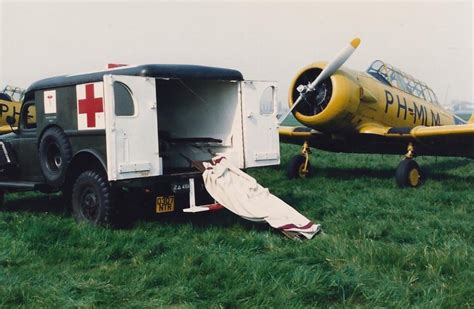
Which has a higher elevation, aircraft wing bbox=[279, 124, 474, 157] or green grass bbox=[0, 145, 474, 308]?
aircraft wing bbox=[279, 124, 474, 157]

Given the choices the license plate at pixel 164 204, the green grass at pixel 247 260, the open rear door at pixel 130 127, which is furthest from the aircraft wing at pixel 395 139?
the open rear door at pixel 130 127

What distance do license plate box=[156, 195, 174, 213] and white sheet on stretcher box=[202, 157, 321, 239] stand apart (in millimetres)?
459

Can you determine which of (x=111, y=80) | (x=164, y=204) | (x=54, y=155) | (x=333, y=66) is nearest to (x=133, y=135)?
(x=111, y=80)

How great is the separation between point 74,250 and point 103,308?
1.58 metres

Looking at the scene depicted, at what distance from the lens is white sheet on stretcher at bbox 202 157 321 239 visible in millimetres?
5430

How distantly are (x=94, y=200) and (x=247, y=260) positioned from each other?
2401 mm

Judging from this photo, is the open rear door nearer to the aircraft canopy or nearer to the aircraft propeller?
the aircraft propeller

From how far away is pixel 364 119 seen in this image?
10.7 metres

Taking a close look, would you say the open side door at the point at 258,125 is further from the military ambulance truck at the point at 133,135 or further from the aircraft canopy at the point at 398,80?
the aircraft canopy at the point at 398,80

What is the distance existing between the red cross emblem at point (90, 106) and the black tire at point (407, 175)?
5.91 m

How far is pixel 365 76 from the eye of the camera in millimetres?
11023

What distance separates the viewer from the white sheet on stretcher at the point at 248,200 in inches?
214

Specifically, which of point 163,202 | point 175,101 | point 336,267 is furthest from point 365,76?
point 336,267

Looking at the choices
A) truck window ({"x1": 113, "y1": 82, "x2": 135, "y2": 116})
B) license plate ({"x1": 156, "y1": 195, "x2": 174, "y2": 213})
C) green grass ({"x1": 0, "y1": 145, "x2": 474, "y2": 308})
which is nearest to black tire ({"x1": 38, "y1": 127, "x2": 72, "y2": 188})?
green grass ({"x1": 0, "y1": 145, "x2": 474, "y2": 308})
